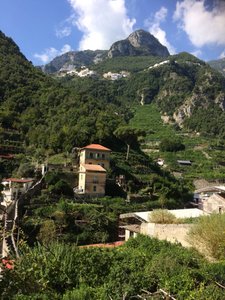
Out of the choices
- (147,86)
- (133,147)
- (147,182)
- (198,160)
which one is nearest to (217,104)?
(147,86)

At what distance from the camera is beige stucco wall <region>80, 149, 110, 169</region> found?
132 ft

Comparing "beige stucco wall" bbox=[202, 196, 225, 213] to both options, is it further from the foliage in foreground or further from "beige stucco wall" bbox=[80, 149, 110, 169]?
the foliage in foreground

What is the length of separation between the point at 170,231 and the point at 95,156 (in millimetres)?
20583

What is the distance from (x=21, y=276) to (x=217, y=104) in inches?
4716

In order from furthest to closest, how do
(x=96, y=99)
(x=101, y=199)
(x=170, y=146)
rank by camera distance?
1. (x=96, y=99)
2. (x=170, y=146)
3. (x=101, y=199)

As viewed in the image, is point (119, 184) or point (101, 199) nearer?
point (101, 199)

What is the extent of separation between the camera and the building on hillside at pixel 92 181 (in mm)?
36812

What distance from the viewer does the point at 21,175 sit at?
37.2 meters

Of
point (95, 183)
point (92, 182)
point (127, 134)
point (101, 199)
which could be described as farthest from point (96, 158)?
point (127, 134)

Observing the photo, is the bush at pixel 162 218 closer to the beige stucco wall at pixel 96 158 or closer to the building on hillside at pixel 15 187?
the building on hillside at pixel 15 187

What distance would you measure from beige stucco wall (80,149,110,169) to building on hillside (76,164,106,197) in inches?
95.3

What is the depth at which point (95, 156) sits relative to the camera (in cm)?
4081

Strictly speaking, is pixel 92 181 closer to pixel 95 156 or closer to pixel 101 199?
pixel 101 199

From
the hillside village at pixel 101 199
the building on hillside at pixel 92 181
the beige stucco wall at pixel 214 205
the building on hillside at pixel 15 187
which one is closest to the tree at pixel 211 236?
the hillside village at pixel 101 199
